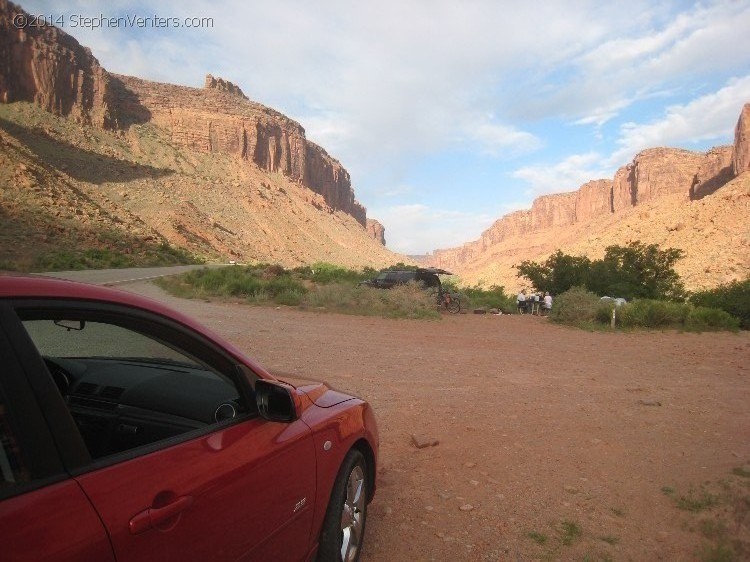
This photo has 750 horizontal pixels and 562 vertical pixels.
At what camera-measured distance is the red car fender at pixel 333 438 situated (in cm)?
254

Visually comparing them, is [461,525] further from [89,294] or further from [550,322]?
[550,322]

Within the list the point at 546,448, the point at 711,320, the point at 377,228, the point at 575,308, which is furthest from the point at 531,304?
the point at 377,228

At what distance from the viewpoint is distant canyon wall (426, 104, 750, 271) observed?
8575 centimetres

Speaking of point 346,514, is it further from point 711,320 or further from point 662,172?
point 662,172

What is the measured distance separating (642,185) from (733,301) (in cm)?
10091

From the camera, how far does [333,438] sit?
2697mm

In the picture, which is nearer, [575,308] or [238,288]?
[575,308]

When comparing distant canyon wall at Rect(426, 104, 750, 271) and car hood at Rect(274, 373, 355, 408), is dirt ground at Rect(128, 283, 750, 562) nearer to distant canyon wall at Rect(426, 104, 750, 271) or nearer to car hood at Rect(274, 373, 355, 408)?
car hood at Rect(274, 373, 355, 408)

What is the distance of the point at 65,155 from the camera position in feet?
194

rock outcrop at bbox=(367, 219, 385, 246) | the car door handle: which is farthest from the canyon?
the car door handle

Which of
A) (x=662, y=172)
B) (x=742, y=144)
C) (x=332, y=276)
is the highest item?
(x=662, y=172)

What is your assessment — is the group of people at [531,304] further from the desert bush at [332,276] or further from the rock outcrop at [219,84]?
the rock outcrop at [219,84]

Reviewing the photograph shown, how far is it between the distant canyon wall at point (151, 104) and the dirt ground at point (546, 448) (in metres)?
70.0

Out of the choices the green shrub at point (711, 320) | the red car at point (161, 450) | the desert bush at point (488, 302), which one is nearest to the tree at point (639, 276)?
the desert bush at point (488, 302)
